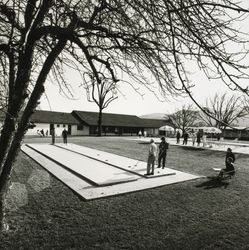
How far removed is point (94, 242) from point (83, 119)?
44.3 m

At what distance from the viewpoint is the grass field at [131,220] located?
16.1 ft

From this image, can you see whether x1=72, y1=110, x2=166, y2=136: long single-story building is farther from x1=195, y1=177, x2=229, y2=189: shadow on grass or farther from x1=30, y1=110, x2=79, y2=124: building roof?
x1=195, y1=177, x2=229, y2=189: shadow on grass

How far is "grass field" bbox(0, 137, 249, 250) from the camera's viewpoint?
4922 millimetres

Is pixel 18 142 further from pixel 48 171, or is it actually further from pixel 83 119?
pixel 83 119

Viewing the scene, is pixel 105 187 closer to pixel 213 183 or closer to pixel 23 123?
pixel 213 183

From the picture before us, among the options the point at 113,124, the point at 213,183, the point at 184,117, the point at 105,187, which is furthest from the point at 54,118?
the point at 213,183

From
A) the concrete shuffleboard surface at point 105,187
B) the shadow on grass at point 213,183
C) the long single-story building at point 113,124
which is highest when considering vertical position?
the long single-story building at point 113,124

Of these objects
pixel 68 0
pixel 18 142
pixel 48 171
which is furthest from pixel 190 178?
pixel 68 0

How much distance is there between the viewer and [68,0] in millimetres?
4199

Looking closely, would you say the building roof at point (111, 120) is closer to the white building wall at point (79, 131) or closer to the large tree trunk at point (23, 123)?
the white building wall at point (79, 131)

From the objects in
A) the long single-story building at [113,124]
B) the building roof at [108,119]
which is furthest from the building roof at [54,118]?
the long single-story building at [113,124]

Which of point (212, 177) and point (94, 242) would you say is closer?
point (94, 242)

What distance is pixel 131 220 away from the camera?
6008 millimetres

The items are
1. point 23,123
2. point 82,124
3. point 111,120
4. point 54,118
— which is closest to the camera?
point 23,123
